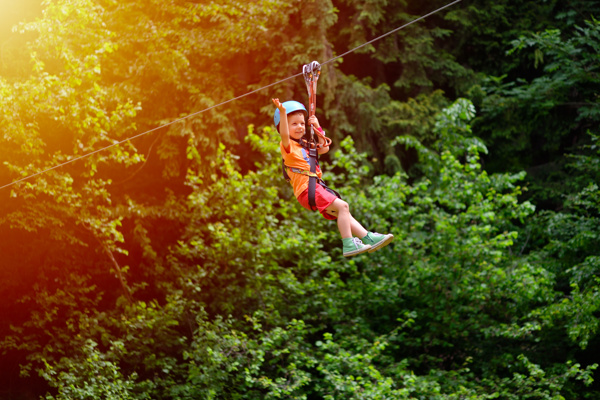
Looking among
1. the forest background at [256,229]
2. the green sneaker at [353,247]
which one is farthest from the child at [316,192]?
the forest background at [256,229]

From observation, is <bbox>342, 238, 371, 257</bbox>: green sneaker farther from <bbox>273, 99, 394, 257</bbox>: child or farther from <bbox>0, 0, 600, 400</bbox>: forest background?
<bbox>0, 0, 600, 400</bbox>: forest background

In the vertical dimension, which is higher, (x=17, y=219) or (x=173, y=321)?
(x=17, y=219)

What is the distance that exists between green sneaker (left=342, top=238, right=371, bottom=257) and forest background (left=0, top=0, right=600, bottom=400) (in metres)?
3.74

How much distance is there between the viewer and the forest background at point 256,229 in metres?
9.73

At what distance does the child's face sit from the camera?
224 inches

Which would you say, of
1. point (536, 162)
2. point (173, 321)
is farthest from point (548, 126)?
point (173, 321)

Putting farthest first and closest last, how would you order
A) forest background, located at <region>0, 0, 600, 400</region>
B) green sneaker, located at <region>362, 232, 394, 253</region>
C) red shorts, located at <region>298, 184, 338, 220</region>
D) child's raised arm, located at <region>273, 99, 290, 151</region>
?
forest background, located at <region>0, 0, 600, 400</region>
red shorts, located at <region>298, 184, 338, 220</region>
green sneaker, located at <region>362, 232, 394, 253</region>
child's raised arm, located at <region>273, 99, 290, 151</region>

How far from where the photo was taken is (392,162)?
13008 mm

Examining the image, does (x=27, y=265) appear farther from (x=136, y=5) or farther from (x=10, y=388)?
(x=136, y=5)

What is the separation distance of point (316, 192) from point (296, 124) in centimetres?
48

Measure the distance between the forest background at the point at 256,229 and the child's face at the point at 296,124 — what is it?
4.07 m

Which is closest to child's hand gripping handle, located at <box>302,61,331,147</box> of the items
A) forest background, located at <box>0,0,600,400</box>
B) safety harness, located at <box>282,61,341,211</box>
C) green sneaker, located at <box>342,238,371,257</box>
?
safety harness, located at <box>282,61,341,211</box>

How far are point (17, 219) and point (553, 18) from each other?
388 inches

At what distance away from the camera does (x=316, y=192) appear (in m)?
5.66
